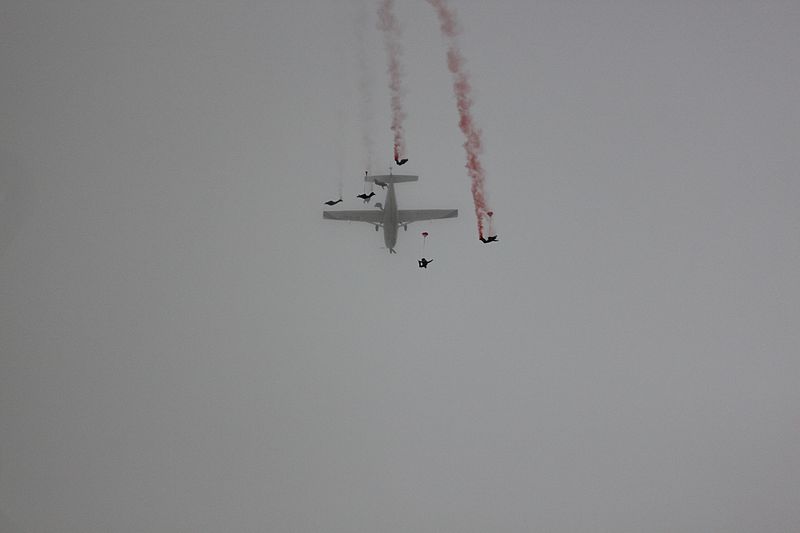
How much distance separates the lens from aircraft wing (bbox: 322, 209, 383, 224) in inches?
1573

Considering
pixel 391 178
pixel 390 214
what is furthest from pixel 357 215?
pixel 391 178

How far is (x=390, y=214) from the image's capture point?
3725cm

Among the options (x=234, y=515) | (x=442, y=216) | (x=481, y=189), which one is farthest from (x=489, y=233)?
(x=234, y=515)

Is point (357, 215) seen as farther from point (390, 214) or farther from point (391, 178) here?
point (391, 178)

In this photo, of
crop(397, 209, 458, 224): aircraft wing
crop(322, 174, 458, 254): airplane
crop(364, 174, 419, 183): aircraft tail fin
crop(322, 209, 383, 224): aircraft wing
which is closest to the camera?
crop(364, 174, 419, 183): aircraft tail fin

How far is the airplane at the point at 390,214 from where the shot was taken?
36.6 meters

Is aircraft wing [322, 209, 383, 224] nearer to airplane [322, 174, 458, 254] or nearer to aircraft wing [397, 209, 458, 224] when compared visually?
airplane [322, 174, 458, 254]

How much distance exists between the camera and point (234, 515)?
58312 mm

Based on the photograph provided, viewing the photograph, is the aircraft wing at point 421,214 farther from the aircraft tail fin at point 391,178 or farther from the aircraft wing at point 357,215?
the aircraft tail fin at point 391,178

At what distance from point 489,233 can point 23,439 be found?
36.9 meters

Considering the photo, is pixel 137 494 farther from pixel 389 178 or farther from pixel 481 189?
pixel 481 189

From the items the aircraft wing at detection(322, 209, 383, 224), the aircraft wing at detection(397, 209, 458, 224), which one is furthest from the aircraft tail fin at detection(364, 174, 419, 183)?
the aircraft wing at detection(322, 209, 383, 224)

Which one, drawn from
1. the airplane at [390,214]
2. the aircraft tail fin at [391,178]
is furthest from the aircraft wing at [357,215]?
the aircraft tail fin at [391,178]

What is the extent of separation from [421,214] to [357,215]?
3926 millimetres
